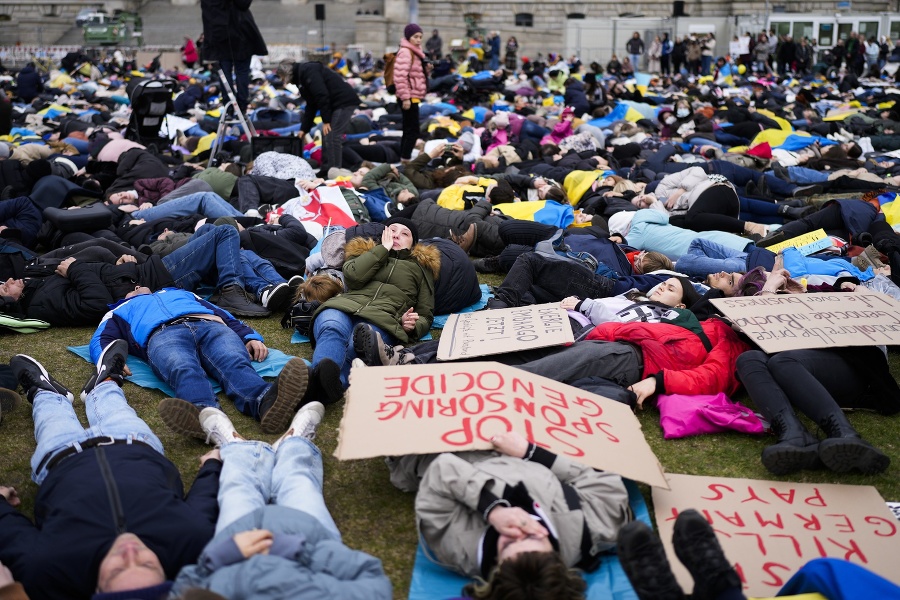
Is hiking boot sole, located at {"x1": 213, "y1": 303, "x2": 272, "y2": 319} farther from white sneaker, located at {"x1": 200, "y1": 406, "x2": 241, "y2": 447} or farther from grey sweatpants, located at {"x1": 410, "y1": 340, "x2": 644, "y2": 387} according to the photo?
white sneaker, located at {"x1": 200, "y1": 406, "x2": 241, "y2": 447}

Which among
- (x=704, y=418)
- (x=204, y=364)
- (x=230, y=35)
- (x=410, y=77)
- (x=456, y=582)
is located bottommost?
(x=456, y=582)

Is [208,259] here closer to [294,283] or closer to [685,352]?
[294,283]

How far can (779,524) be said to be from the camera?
4.00m

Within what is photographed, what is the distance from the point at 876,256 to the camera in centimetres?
753

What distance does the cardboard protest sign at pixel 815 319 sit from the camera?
16.8 ft

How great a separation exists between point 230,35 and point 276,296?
6.83m

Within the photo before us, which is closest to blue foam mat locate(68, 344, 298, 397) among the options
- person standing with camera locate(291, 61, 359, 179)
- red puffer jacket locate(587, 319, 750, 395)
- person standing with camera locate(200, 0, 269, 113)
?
red puffer jacket locate(587, 319, 750, 395)

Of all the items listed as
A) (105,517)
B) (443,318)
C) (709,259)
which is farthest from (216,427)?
(709,259)

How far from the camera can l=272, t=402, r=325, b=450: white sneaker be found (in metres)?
4.63

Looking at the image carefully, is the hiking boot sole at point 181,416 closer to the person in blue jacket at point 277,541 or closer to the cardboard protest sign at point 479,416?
the person in blue jacket at point 277,541

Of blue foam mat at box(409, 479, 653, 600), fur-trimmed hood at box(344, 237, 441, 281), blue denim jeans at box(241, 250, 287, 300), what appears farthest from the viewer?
blue denim jeans at box(241, 250, 287, 300)

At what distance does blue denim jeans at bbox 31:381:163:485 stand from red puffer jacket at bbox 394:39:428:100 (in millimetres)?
8487

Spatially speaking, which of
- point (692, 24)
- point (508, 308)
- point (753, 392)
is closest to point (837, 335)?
point (753, 392)

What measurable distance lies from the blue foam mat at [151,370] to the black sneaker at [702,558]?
3.07 meters
